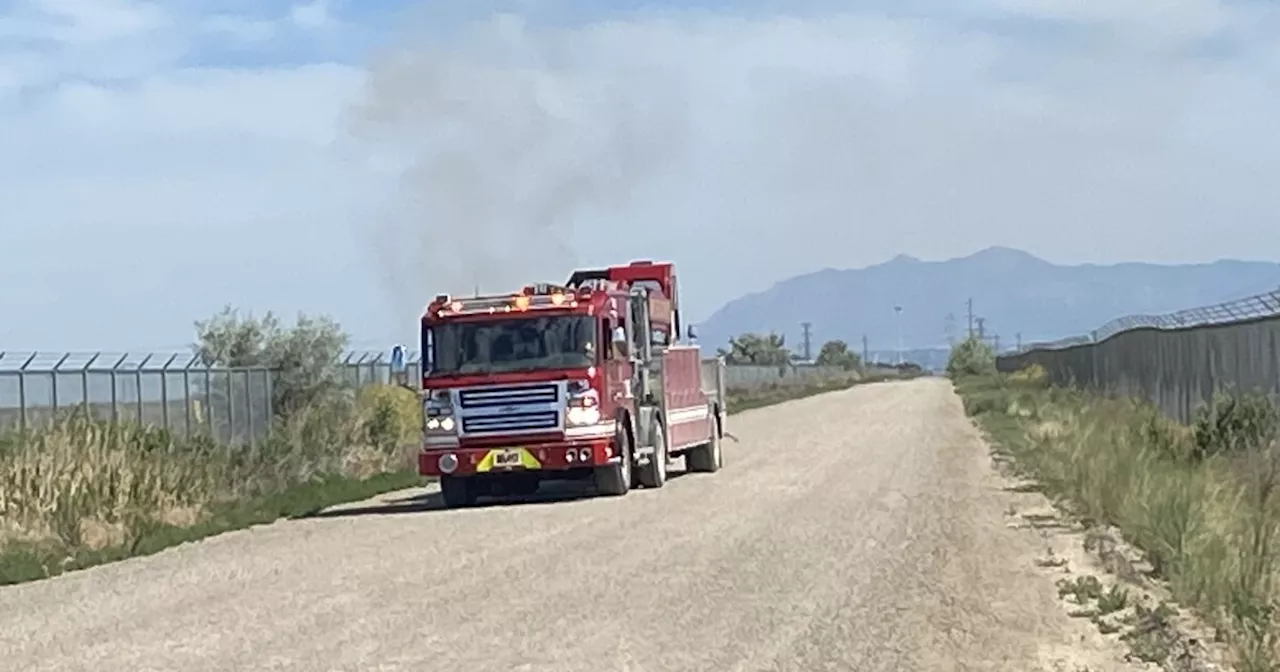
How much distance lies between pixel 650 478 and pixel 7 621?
15323 millimetres

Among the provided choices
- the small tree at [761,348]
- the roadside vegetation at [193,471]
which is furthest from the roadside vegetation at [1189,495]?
the small tree at [761,348]

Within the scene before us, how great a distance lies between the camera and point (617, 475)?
28250mm

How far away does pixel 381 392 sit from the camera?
41.5 m

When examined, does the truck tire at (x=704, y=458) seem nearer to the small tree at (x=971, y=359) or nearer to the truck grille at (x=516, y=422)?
the truck grille at (x=516, y=422)

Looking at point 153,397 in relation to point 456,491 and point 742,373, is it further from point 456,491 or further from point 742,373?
point 742,373

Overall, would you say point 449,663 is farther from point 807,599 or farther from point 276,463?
point 276,463

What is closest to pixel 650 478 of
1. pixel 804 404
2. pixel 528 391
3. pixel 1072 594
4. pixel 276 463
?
pixel 528 391

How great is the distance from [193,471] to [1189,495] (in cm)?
1355

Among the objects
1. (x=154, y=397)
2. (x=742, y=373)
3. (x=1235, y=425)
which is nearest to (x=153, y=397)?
(x=154, y=397)

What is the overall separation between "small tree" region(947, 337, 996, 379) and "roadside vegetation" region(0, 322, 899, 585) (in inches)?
4837

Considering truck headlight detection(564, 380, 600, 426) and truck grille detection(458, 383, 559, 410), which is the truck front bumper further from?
truck grille detection(458, 383, 559, 410)

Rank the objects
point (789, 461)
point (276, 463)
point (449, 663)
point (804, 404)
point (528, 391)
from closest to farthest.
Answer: point (449, 663)
point (528, 391)
point (276, 463)
point (789, 461)
point (804, 404)

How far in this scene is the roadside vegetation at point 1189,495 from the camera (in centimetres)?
1416

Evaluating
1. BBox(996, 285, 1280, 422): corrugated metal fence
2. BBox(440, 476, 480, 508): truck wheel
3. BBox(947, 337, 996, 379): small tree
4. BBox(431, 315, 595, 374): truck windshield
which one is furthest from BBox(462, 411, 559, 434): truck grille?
BBox(947, 337, 996, 379): small tree
